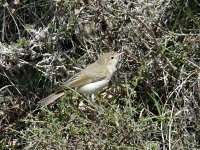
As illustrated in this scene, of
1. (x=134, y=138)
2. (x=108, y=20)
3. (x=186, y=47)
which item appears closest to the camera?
(x=134, y=138)

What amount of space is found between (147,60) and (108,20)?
734 millimetres

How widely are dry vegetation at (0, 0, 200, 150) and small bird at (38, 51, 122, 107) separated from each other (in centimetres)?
16

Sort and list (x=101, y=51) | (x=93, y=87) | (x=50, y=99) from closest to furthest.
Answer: (x=50, y=99), (x=93, y=87), (x=101, y=51)

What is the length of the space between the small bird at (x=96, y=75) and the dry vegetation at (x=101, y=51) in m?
0.16

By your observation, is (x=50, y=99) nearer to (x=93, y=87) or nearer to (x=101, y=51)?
(x=93, y=87)

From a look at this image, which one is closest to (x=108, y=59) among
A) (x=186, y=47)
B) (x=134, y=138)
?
(x=186, y=47)

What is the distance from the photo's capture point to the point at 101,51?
24.1 feet

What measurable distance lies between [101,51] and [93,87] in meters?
0.57

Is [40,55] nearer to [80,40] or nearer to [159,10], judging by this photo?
[80,40]

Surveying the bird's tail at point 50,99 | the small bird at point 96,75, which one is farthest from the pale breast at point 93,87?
the bird's tail at point 50,99

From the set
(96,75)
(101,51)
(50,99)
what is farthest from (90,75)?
(50,99)

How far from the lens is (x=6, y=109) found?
7.18 metres

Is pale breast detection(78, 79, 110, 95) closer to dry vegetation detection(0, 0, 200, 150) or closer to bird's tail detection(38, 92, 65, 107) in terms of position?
dry vegetation detection(0, 0, 200, 150)

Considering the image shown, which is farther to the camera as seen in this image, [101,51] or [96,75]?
[101,51]
